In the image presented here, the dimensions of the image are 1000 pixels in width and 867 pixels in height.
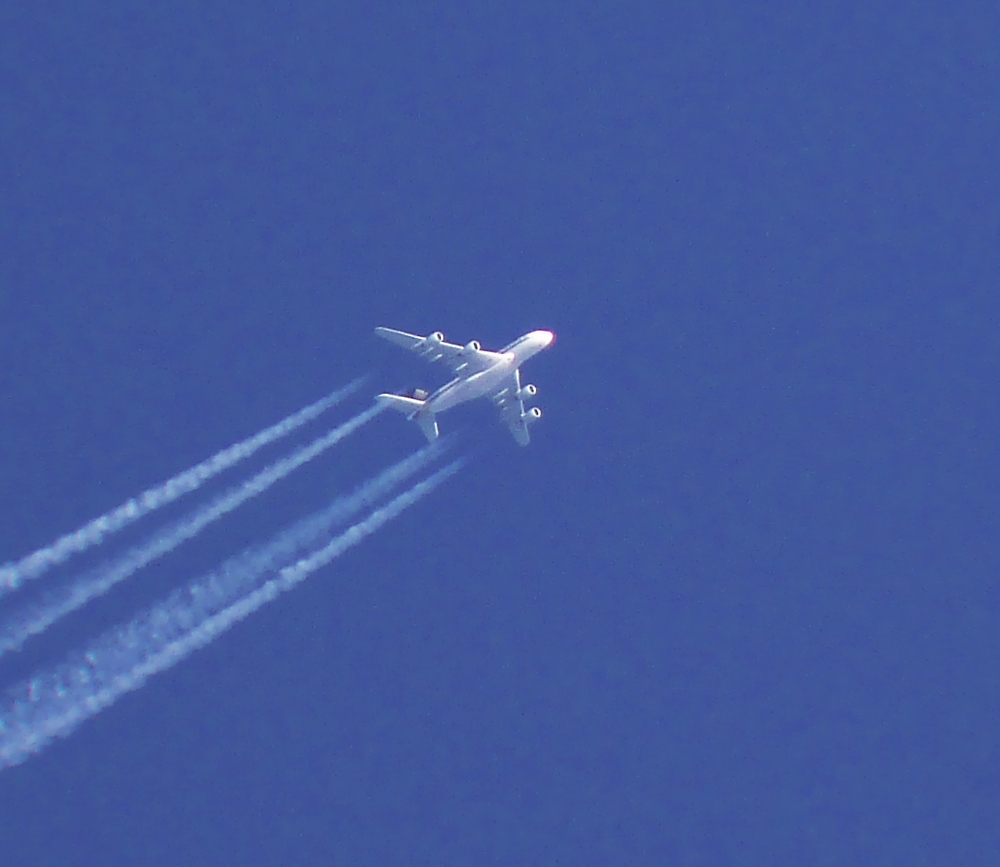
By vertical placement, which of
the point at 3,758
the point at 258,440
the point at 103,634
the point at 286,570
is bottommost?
the point at 3,758

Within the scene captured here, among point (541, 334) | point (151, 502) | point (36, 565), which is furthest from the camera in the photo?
point (541, 334)

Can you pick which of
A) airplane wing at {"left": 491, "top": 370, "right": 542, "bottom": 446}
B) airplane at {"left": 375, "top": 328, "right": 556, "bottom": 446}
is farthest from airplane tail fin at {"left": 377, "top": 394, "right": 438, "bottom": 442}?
airplane wing at {"left": 491, "top": 370, "right": 542, "bottom": 446}

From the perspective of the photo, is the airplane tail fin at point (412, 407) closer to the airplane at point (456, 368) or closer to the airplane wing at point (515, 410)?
the airplane at point (456, 368)

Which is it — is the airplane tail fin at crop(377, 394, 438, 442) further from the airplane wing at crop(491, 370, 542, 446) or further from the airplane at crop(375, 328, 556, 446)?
the airplane wing at crop(491, 370, 542, 446)

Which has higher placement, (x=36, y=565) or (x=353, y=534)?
(x=353, y=534)

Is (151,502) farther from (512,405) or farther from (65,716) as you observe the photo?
(512,405)

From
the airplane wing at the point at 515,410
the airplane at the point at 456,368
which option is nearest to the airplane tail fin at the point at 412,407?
the airplane at the point at 456,368

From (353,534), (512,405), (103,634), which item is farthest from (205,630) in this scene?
(512,405)
